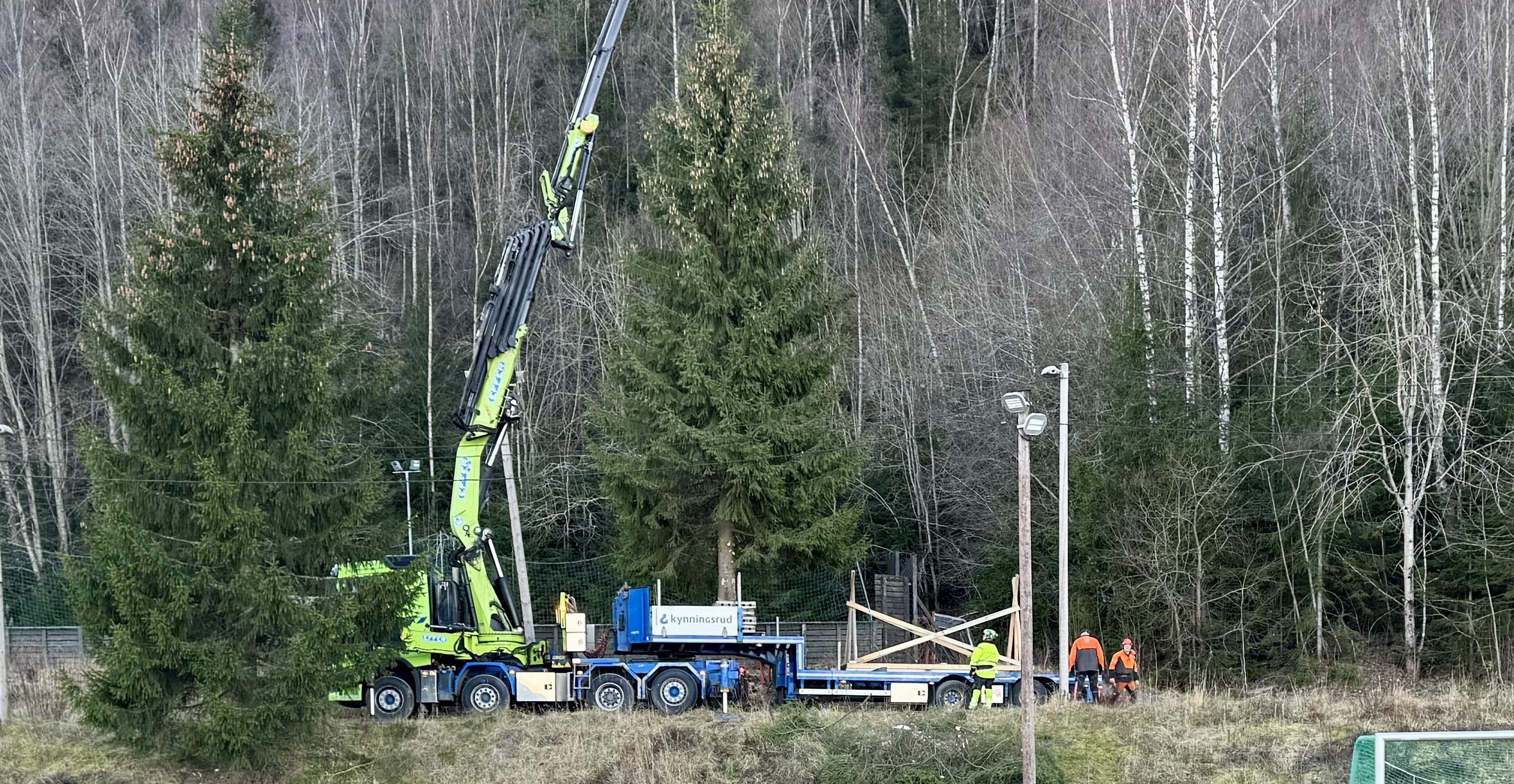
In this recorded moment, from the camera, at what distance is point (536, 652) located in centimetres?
2362

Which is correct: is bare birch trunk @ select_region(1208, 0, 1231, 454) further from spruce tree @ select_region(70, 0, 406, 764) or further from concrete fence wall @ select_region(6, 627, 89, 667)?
concrete fence wall @ select_region(6, 627, 89, 667)

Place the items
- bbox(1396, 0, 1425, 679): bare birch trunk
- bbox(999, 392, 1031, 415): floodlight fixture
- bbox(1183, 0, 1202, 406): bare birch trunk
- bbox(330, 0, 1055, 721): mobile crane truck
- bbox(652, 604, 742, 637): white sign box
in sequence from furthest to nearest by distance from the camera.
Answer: bbox(1183, 0, 1202, 406): bare birch trunk → bbox(1396, 0, 1425, 679): bare birch trunk → bbox(652, 604, 742, 637): white sign box → bbox(330, 0, 1055, 721): mobile crane truck → bbox(999, 392, 1031, 415): floodlight fixture

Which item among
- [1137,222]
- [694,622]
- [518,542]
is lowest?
[694,622]

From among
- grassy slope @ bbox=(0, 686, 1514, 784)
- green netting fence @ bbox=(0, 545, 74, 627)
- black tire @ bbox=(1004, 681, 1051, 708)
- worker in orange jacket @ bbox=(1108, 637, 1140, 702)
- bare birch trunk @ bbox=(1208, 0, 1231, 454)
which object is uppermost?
bare birch trunk @ bbox=(1208, 0, 1231, 454)

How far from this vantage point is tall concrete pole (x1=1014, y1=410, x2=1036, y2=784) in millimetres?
16594

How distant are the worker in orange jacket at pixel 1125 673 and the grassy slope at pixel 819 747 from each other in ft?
3.64

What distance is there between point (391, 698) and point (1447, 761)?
14.7m

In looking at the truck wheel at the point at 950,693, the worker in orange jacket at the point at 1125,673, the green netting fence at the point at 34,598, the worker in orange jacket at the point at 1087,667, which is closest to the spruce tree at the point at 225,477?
the truck wheel at the point at 950,693

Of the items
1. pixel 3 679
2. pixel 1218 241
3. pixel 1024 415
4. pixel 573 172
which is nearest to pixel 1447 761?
pixel 1024 415

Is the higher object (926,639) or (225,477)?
(225,477)

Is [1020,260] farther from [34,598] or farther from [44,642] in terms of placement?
[34,598]

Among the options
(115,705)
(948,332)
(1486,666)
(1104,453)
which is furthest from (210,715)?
(948,332)

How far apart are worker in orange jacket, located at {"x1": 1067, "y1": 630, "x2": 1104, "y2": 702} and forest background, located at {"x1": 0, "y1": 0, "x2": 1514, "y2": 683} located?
4.02 meters

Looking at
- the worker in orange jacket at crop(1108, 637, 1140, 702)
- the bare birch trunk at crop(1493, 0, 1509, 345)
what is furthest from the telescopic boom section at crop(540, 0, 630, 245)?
the bare birch trunk at crop(1493, 0, 1509, 345)
